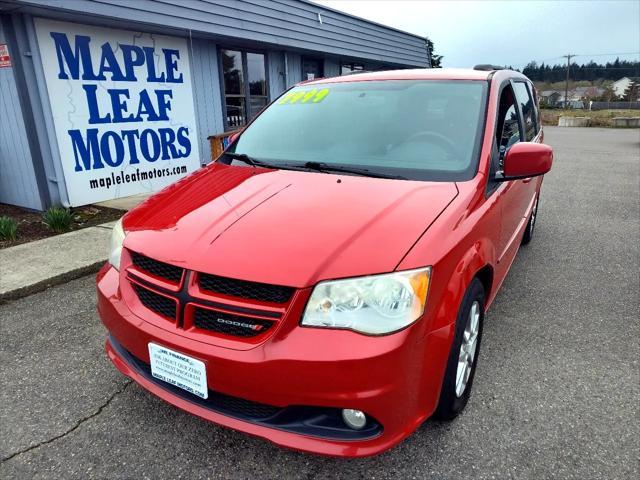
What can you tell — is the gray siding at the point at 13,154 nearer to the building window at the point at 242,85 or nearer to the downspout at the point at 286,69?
the building window at the point at 242,85

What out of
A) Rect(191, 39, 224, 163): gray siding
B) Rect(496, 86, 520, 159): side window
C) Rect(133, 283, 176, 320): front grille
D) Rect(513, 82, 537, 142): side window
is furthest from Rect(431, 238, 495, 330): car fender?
Rect(191, 39, 224, 163): gray siding

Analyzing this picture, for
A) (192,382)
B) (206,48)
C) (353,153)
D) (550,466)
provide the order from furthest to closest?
(206,48) → (353,153) → (550,466) → (192,382)

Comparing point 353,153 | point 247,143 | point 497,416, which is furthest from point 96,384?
point 497,416

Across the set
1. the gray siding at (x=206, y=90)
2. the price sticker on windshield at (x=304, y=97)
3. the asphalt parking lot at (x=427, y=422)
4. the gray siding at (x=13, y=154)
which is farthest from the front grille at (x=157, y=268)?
the gray siding at (x=206, y=90)

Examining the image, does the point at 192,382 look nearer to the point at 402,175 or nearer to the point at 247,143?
the point at 402,175

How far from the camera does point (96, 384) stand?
259cm

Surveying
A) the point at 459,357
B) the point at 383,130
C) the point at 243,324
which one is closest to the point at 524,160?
the point at 383,130

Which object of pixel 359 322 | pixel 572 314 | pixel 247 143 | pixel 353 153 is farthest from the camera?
pixel 572 314

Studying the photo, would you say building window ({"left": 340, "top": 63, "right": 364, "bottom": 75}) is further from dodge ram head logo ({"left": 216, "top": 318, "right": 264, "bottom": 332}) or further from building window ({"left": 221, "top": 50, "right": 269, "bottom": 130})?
dodge ram head logo ({"left": 216, "top": 318, "right": 264, "bottom": 332})

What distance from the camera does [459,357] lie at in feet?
6.77

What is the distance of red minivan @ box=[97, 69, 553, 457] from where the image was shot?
167cm

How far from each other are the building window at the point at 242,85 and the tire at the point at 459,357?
7198 millimetres

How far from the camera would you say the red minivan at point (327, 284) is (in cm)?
167

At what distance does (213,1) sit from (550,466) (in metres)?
7.61
